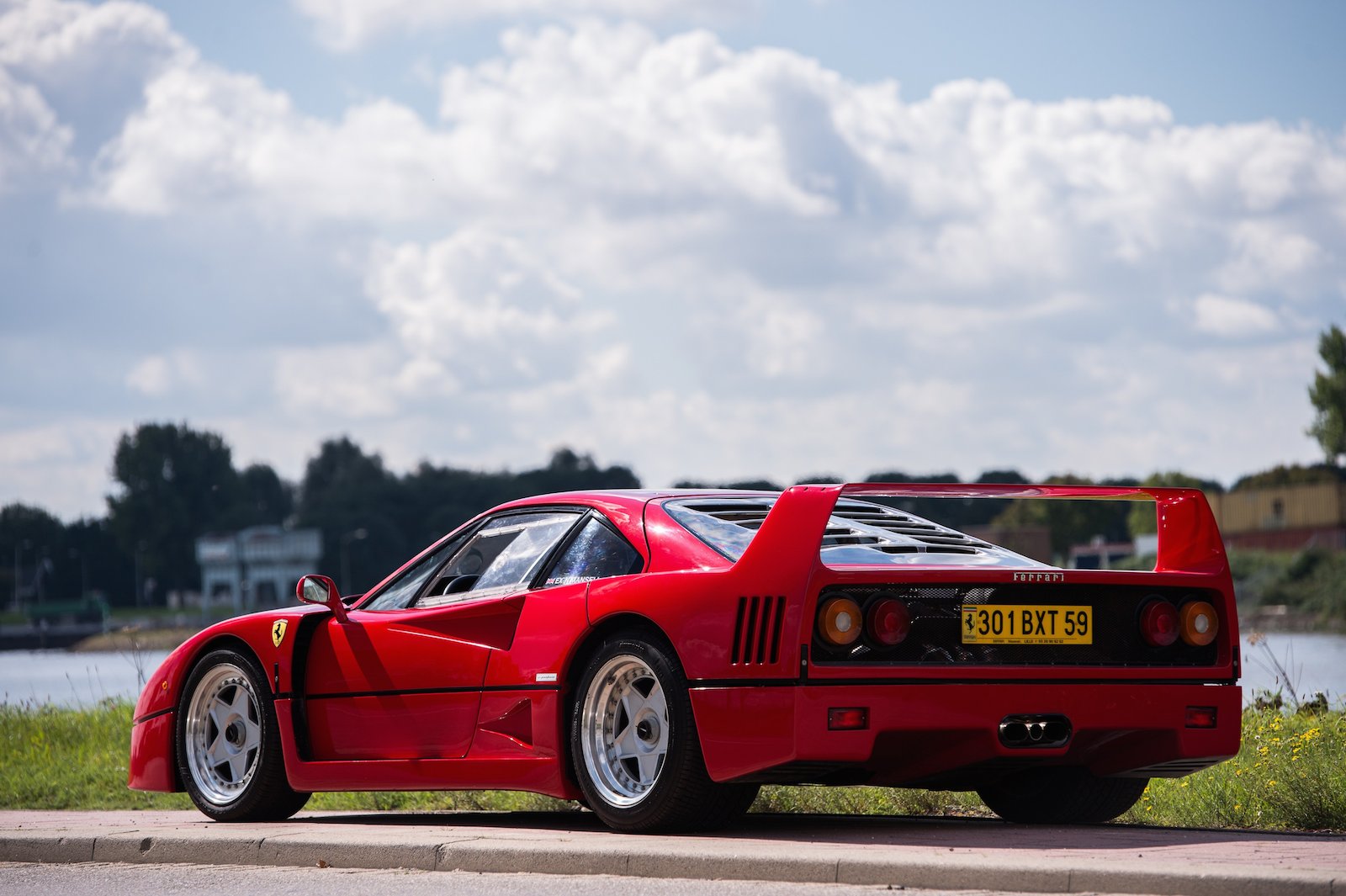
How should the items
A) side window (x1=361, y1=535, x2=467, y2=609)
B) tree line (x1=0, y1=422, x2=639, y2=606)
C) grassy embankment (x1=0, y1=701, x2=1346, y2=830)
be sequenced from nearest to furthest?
grassy embankment (x1=0, y1=701, x2=1346, y2=830) < side window (x1=361, y1=535, x2=467, y2=609) < tree line (x1=0, y1=422, x2=639, y2=606)

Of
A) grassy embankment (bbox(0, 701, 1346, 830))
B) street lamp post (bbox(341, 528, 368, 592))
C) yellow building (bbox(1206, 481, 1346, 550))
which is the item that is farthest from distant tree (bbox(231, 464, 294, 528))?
grassy embankment (bbox(0, 701, 1346, 830))

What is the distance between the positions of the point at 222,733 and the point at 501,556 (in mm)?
1769

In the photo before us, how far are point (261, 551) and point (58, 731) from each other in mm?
128579

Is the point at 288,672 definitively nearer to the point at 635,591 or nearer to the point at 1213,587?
the point at 635,591

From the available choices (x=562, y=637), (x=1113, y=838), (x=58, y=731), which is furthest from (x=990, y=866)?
(x=58, y=731)

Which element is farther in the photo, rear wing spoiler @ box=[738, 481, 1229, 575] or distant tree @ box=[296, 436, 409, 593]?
distant tree @ box=[296, 436, 409, 593]

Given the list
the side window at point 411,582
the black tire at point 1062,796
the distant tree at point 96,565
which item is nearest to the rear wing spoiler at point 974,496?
the black tire at point 1062,796

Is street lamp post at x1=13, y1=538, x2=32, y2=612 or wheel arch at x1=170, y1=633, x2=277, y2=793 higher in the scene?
street lamp post at x1=13, y1=538, x2=32, y2=612

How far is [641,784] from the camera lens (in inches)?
262

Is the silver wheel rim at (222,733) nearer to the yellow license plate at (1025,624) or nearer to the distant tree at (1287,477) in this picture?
the yellow license plate at (1025,624)

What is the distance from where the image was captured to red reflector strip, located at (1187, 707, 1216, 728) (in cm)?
659

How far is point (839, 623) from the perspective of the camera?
623cm

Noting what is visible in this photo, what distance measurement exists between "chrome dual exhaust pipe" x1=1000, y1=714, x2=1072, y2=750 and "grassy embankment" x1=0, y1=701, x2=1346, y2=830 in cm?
182

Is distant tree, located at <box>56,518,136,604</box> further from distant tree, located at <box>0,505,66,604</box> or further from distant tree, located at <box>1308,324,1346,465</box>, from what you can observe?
distant tree, located at <box>1308,324,1346,465</box>
